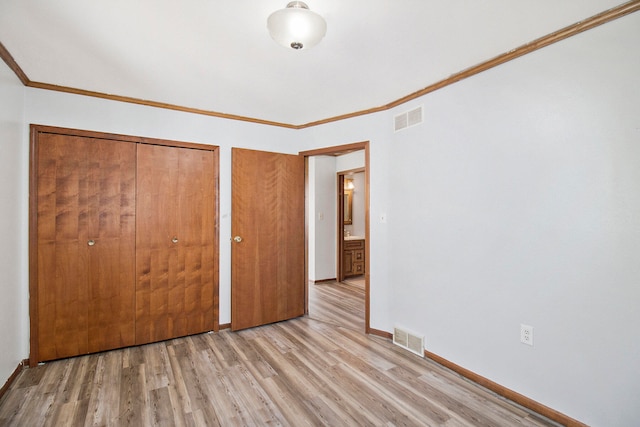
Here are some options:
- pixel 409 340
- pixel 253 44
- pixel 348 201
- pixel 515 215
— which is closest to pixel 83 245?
pixel 253 44

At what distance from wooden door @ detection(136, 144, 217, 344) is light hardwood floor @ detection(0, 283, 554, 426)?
0.24 m

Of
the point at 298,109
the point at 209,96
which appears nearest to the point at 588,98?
the point at 298,109

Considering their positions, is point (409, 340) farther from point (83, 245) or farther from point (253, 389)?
point (83, 245)

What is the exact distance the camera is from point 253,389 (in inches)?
86.6

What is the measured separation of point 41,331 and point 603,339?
399cm

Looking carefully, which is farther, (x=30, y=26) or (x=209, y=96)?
(x=209, y=96)

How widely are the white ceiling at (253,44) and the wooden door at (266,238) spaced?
86cm

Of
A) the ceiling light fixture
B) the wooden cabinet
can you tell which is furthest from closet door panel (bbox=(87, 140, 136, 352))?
the wooden cabinet

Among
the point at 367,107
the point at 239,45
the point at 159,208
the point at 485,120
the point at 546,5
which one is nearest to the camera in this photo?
the point at 546,5

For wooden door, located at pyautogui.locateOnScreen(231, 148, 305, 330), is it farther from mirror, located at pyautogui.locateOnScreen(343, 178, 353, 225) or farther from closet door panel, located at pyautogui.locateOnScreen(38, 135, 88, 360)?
mirror, located at pyautogui.locateOnScreen(343, 178, 353, 225)

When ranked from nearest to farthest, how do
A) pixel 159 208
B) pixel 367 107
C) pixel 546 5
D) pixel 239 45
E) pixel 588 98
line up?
pixel 546 5 < pixel 588 98 < pixel 239 45 < pixel 159 208 < pixel 367 107

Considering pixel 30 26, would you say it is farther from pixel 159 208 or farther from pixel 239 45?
pixel 159 208

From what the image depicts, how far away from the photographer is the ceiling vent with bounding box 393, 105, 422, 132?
2.78 meters

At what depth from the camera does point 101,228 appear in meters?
2.75
